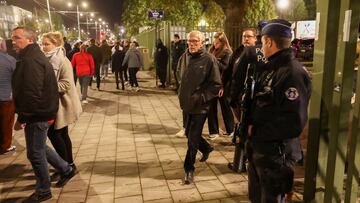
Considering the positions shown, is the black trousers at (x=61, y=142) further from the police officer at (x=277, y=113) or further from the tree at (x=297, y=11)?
the tree at (x=297, y=11)

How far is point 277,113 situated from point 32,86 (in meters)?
2.69

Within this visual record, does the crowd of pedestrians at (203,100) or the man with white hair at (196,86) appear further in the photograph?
the man with white hair at (196,86)

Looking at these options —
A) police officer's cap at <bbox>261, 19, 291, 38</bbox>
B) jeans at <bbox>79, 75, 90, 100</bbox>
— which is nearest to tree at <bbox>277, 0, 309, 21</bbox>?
jeans at <bbox>79, 75, 90, 100</bbox>

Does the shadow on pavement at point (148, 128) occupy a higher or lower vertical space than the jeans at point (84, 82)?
lower

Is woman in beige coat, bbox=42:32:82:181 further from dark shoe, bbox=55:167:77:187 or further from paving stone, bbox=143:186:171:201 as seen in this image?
paving stone, bbox=143:186:171:201

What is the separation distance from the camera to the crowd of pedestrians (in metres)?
2.63

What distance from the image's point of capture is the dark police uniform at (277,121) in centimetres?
256

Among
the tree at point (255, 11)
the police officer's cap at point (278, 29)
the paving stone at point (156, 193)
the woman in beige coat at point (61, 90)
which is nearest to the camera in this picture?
the police officer's cap at point (278, 29)

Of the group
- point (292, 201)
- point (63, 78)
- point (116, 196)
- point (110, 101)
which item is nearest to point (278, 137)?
point (292, 201)

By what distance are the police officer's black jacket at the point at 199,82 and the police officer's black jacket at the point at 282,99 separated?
1655 millimetres

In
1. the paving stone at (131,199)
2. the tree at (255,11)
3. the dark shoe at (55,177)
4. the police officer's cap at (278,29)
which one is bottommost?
the paving stone at (131,199)

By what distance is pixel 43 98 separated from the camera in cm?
398

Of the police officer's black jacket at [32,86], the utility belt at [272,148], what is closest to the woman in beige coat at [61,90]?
the police officer's black jacket at [32,86]

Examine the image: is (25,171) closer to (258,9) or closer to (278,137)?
(278,137)
